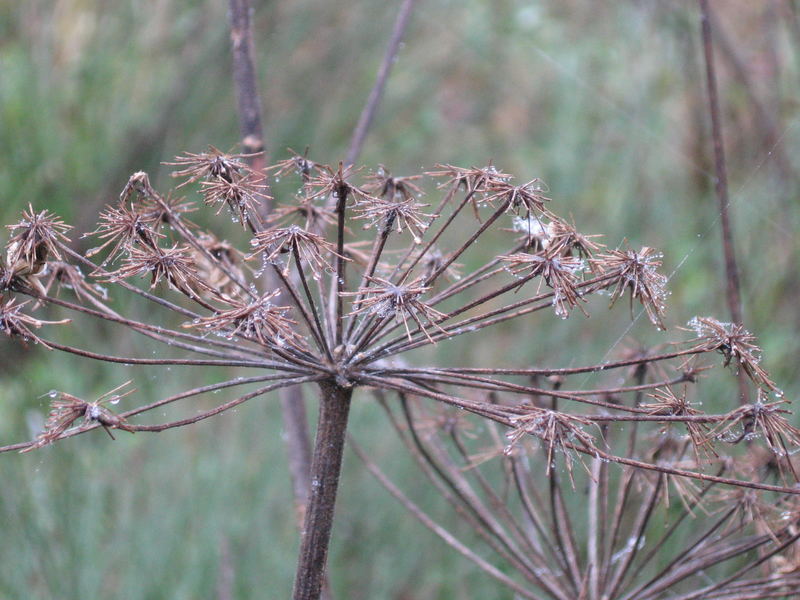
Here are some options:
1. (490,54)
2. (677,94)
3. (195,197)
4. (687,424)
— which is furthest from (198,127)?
(687,424)

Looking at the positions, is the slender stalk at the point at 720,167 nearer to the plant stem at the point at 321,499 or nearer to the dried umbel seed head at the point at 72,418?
the plant stem at the point at 321,499

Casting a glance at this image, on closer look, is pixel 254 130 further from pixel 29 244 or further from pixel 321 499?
pixel 321 499

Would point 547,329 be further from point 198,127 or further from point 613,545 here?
point 613,545

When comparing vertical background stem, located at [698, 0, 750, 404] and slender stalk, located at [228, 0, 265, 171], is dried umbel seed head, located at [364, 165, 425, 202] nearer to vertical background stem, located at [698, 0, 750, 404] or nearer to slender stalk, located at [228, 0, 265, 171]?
slender stalk, located at [228, 0, 265, 171]

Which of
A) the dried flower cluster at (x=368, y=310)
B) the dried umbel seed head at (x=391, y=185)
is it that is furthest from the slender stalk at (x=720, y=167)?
the dried umbel seed head at (x=391, y=185)

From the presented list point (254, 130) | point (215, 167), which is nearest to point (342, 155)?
point (254, 130)
